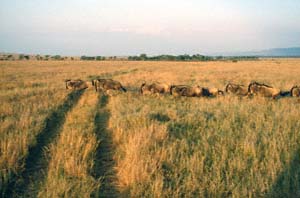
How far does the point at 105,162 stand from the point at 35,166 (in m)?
1.22

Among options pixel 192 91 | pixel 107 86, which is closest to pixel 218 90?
pixel 192 91

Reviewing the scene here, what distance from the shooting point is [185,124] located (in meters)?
8.62

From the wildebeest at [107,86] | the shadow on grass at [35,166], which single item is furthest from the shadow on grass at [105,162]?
the wildebeest at [107,86]

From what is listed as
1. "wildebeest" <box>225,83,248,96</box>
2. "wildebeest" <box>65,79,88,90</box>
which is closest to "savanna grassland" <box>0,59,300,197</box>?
"wildebeest" <box>225,83,248,96</box>

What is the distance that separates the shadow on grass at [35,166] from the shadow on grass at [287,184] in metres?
3.41

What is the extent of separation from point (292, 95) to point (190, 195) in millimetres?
11102

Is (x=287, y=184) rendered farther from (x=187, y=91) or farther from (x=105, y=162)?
(x=187, y=91)

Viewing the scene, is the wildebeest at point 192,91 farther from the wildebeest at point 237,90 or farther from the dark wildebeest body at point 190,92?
the wildebeest at point 237,90

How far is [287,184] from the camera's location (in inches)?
197

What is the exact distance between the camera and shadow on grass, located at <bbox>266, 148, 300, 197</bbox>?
190 inches

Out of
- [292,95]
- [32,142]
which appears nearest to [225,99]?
[292,95]

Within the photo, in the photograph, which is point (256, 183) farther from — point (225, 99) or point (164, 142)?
point (225, 99)

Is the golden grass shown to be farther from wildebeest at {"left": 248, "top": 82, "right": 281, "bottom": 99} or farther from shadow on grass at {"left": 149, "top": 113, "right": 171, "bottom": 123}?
wildebeest at {"left": 248, "top": 82, "right": 281, "bottom": 99}

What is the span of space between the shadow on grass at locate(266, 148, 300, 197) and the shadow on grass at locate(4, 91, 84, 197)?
3409mm
